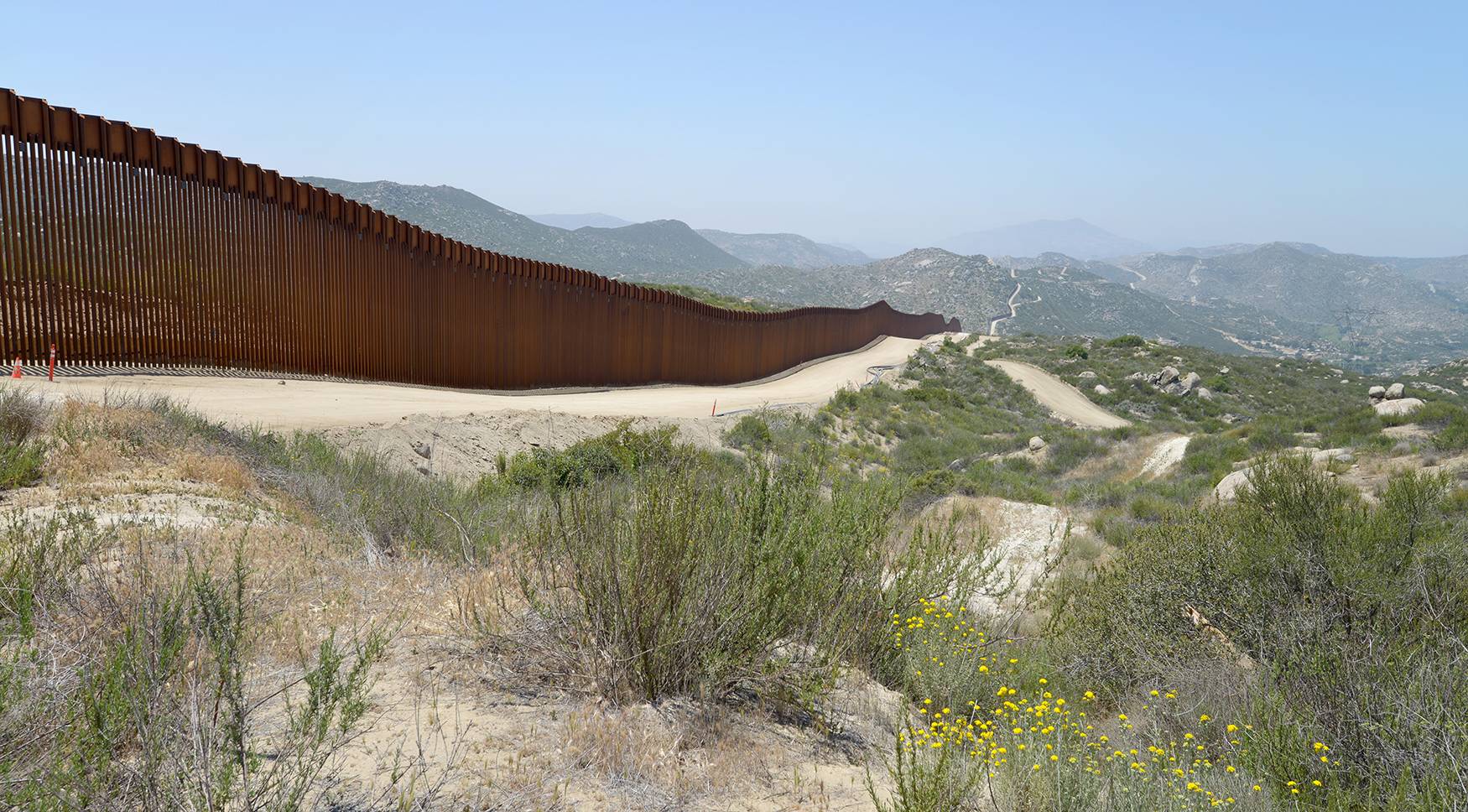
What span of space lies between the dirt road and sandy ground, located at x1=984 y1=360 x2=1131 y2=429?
43.8 ft

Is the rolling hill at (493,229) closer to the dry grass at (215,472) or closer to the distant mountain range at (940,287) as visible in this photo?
the distant mountain range at (940,287)

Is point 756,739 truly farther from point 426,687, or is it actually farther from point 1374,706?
point 1374,706

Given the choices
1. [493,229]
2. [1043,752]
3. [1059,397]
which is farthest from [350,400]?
[493,229]

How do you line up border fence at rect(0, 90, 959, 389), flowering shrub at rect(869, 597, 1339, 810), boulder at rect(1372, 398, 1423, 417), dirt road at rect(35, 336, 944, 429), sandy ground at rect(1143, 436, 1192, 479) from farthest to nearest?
boulder at rect(1372, 398, 1423, 417), sandy ground at rect(1143, 436, 1192, 479), border fence at rect(0, 90, 959, 389), dirt road at rect(35, 336, 944, 429), flowering shrub at rect(869, 597, 1339, 810)

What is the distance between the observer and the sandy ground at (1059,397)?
104ft

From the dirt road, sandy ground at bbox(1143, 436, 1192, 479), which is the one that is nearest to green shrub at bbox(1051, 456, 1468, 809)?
sandy ground at bbox(1143, 436, 1192, 479)

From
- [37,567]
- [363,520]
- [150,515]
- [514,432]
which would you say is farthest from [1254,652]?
[514,432]

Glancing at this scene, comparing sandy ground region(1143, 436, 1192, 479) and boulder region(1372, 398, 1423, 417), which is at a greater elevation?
boulder region(1372, 398, 1423, 417)

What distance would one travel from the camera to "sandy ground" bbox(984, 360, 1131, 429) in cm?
3184

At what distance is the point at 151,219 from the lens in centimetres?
1241

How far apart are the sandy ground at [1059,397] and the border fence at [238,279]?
18.3 metres

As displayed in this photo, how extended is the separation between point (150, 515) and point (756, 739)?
4323mm

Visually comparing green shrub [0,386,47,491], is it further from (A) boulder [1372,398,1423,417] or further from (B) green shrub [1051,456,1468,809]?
(A) boulder [1372,398,1423,417]

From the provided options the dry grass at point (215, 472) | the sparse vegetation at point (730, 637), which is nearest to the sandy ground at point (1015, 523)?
the sparse vegetation at point (730, 637)
